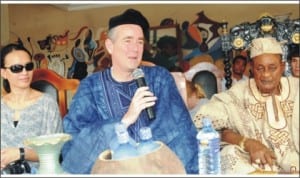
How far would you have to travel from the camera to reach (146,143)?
319 cm

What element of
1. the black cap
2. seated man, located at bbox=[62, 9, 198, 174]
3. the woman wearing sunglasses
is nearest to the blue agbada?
seated man, located at bbox=[62, 9, 198, 174]

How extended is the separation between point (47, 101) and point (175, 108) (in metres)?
0.60

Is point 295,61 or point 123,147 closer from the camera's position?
point 123,147

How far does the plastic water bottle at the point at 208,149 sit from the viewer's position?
3.21 metres

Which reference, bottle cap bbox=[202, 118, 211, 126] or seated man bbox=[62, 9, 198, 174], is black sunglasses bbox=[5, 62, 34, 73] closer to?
seated man bbox=[62, 9, 198, 174]

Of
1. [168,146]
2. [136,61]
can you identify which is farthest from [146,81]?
[168,146]

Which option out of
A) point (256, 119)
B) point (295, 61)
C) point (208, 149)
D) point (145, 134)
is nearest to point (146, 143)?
point (145, 134)

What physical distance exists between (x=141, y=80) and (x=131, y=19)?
0.29 metres

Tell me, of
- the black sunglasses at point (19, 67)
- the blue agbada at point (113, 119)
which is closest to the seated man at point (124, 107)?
the blue agbada at point (113, 119)

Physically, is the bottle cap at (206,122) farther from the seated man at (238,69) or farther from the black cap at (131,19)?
the black cap at (131,19)

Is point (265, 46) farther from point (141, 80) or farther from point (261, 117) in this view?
point (141, 80)

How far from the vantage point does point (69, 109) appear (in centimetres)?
330

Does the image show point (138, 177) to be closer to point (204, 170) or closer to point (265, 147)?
point (204, 170)

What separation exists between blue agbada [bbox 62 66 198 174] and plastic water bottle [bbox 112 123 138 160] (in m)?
0.04
